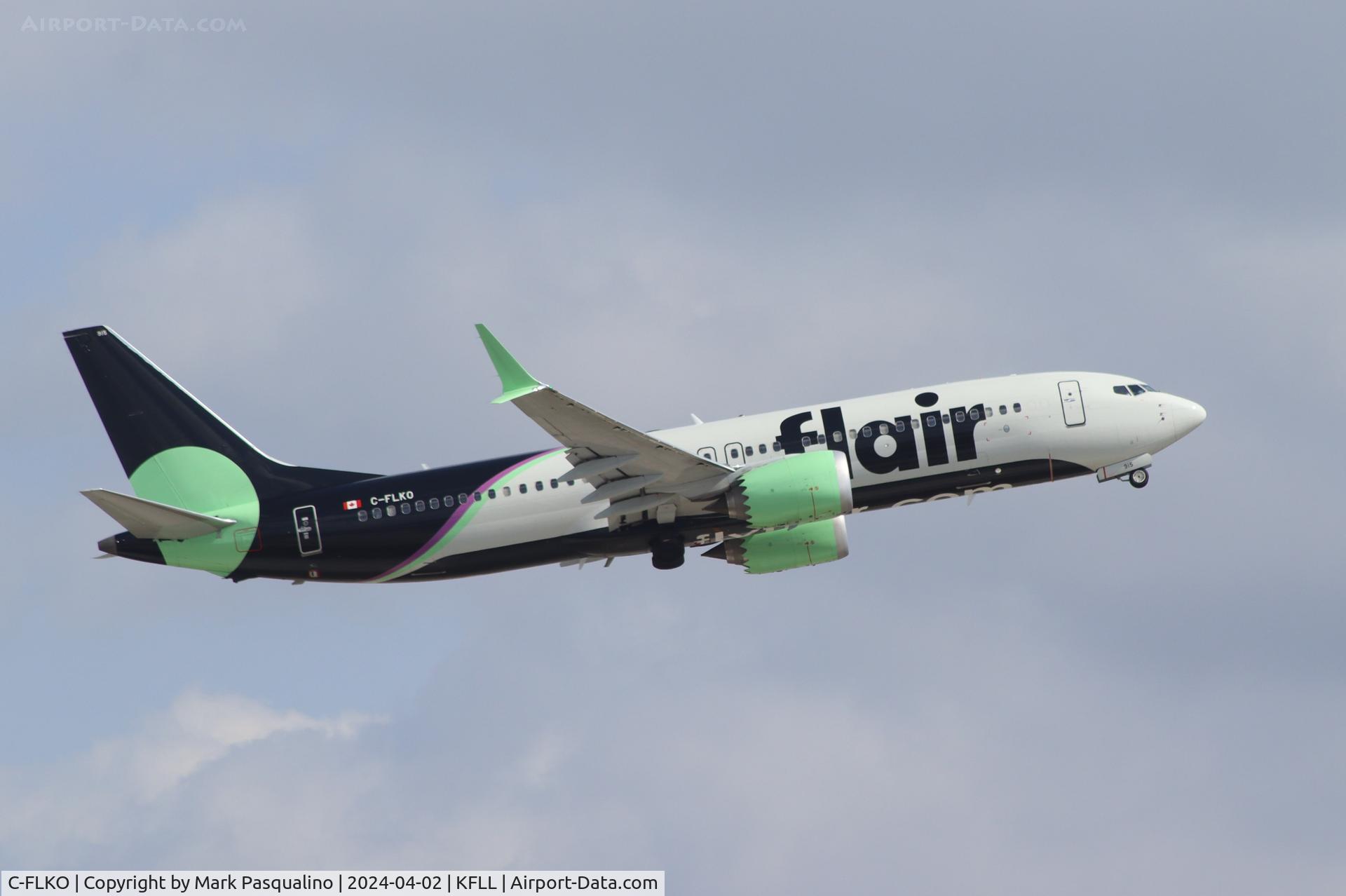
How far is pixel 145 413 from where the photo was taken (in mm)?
62969

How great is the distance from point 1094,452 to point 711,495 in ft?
46.5

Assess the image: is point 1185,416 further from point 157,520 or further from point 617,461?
Answer: point 157,520

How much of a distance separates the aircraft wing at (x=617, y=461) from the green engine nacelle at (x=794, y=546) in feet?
18.7

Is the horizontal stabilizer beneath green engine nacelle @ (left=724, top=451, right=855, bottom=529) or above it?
above

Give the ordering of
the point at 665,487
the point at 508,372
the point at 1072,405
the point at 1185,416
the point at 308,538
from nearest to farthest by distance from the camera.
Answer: the point at 508,372 → the point at 665,487 → the point at 308,538 → the point at 1072,405 → the point at 1185,416

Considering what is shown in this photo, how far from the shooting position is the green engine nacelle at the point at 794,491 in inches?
2226

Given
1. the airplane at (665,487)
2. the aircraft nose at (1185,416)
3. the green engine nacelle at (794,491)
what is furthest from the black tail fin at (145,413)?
the aircraft nose at (1185,416)

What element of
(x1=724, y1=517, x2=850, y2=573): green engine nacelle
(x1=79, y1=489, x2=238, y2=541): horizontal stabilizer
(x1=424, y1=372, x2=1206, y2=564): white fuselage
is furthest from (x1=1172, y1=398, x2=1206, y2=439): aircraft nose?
(x1=79, y1=489, x2=238, y2=541): horizontal stabilizer

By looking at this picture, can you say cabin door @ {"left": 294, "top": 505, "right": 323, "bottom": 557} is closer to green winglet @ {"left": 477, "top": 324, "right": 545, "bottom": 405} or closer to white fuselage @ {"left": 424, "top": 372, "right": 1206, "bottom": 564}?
white fuselage @ {"left": 424, "top": 372, "right": 1206, "bottom": 564}

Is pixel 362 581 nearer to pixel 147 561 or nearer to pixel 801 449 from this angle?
pixel 147 561

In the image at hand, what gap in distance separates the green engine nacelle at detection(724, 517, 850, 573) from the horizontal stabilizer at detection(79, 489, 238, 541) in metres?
19.4

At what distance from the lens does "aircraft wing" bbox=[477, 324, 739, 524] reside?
52.6m

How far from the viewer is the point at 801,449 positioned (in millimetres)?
58562

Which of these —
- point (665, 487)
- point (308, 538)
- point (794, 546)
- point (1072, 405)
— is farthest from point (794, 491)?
point (308, 538)
